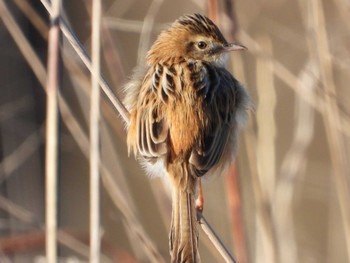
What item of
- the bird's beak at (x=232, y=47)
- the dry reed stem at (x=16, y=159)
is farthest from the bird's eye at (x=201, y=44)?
the dry reed stem at (x=16, y=159)

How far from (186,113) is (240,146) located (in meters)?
2.38

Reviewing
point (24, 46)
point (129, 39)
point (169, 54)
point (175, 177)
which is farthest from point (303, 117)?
point (129, 39)

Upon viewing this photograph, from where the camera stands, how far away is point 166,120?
3.69 metres

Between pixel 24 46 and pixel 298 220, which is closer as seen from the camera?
pixel 24 46

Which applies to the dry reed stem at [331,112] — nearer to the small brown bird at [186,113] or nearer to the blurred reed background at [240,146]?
the blurred reed background at [240,146]

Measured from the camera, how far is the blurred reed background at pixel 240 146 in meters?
3.88

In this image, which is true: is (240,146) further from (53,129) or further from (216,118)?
(53,129)

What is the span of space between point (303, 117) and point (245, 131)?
707 millimetres

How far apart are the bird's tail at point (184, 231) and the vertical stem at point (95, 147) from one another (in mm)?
315

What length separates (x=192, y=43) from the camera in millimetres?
4098

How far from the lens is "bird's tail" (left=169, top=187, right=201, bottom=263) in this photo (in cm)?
332

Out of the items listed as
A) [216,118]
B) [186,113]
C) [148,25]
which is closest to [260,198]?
[216,118]

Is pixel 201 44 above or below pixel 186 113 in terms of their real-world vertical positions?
above

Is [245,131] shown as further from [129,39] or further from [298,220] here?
[129,39]
